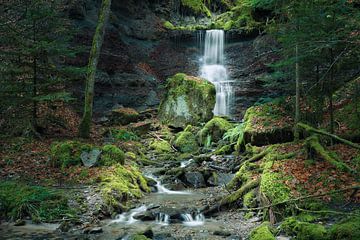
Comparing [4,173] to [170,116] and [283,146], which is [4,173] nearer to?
[283,146]

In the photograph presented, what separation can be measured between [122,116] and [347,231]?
1589 cm

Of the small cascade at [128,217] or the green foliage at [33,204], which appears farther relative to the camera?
the small cascade at [128,217]

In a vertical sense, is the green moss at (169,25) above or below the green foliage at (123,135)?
above

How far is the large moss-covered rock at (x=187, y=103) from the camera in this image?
19.6 meters

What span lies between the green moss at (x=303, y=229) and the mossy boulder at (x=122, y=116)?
14176 millimetres

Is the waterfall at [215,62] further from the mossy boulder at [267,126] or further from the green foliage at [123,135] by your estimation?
the mossy boulder at [267,126]

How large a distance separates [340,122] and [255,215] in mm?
4813

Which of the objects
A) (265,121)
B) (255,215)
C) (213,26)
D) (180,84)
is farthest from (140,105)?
(255,215)

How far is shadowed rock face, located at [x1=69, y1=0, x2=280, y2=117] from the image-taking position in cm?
2273

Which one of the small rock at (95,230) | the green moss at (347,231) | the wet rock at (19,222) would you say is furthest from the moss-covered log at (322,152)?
the wet rock at (19,222)

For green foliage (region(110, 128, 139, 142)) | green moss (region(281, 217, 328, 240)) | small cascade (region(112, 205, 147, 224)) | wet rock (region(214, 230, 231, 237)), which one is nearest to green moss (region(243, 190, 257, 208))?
wet rock (region(214, 230, 231, 237))

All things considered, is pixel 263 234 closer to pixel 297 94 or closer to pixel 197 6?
pixel 297 94

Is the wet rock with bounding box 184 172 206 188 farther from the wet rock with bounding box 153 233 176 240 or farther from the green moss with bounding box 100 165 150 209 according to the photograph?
the wet rock with bounding box 153 233 176 240

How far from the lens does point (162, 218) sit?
7.96 m
